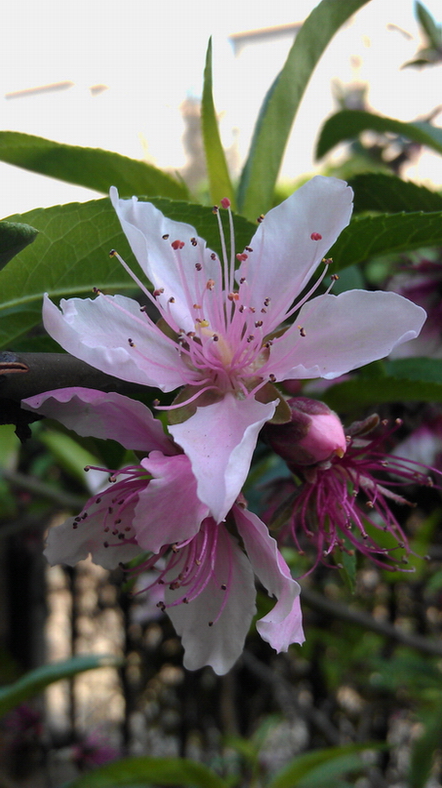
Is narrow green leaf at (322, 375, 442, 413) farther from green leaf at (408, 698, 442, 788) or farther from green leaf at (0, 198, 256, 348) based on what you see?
green leaf at (408, 698, 442, 788)

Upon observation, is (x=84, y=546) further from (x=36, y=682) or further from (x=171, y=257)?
(x=36, y=682)

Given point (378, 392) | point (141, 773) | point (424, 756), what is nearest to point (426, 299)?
point (378, 392)

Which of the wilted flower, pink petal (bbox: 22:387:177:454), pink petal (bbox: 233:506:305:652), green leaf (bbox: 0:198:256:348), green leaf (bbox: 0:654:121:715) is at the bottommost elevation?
green leaf (bbox: 0:654:121:715)

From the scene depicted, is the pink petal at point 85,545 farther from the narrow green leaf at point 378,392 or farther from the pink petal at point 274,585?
the narrow green leaf at point 378,392

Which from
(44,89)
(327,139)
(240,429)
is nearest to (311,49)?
(327,139)

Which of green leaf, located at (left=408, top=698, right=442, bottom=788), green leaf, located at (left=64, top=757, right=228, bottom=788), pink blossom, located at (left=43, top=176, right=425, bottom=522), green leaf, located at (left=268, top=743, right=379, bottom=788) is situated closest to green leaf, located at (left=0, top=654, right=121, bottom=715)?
green leaf, located at (left=64, top=757, right=228, bottom=788)

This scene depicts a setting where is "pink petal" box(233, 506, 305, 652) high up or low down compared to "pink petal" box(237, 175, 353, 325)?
down
